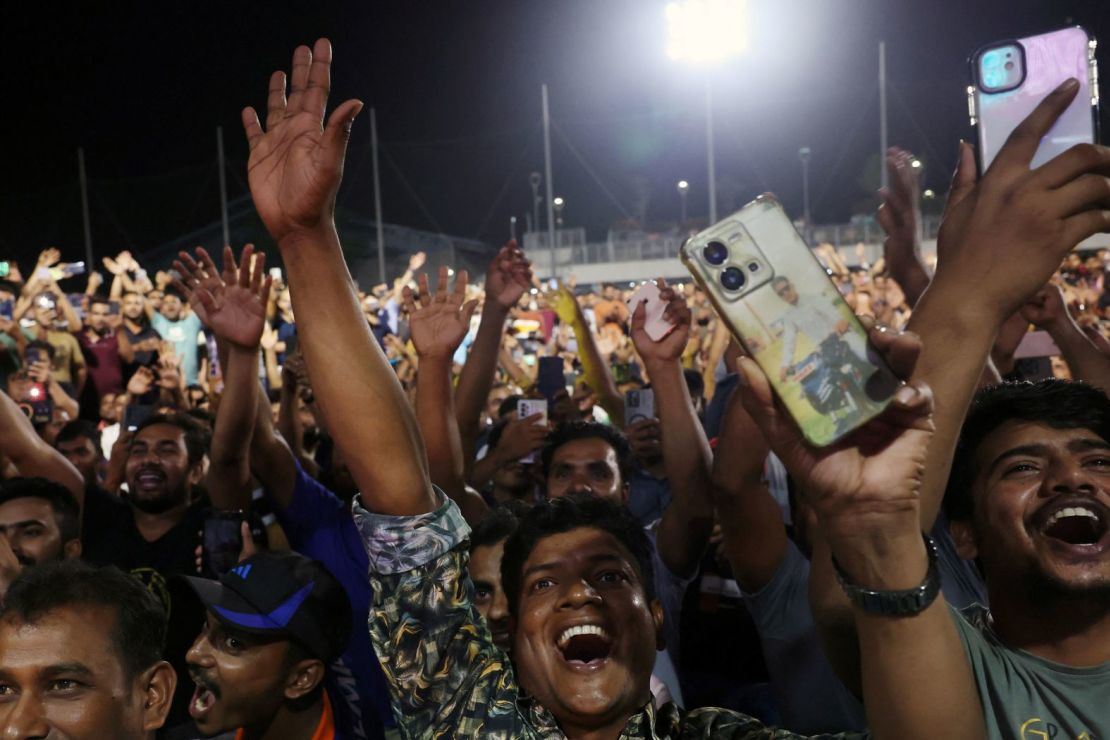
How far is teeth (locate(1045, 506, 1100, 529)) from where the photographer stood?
183 centimetres

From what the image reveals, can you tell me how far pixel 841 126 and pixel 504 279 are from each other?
744 inches

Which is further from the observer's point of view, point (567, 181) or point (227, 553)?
point (567, 181)

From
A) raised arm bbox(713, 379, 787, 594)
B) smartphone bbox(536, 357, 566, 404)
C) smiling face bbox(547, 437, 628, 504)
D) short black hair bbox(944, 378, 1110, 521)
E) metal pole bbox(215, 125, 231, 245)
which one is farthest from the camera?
metal pole bbox(215, 125, 231, 245)

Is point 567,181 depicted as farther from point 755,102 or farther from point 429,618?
point 429,618

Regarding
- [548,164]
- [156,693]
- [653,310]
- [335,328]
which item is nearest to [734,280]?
[335,328]

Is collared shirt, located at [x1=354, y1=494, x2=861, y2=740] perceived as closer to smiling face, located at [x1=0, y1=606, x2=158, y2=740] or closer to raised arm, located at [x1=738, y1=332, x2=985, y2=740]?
raised arm, located at [x1=738, y1=332, x2=985, y2=740]

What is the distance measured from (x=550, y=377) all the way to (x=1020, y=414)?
4.96 m

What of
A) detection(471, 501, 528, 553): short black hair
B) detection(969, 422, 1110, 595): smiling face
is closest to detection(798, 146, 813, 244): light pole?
detection(471, 501, 528, 553): short black hair

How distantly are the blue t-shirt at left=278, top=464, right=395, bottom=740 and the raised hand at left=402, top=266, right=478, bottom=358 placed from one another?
0.61 meters

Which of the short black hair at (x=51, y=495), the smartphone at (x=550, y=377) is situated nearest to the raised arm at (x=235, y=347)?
the short black hair at (x=51, y=495)

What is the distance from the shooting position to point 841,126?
71.6 feet

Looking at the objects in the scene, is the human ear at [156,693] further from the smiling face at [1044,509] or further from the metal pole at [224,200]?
the metal pole at [224,200]

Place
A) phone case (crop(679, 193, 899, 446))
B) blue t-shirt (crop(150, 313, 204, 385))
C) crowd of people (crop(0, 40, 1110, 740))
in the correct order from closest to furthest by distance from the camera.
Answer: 1. phone case (crop(679, 193, 899, 446))
2. crowd of people (crop(0, 40, 1110, 740))
3. blue t-shirt (crop(150, 313, 204, 385))

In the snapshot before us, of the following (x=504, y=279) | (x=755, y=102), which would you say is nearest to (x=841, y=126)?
(x=755, y=102)
